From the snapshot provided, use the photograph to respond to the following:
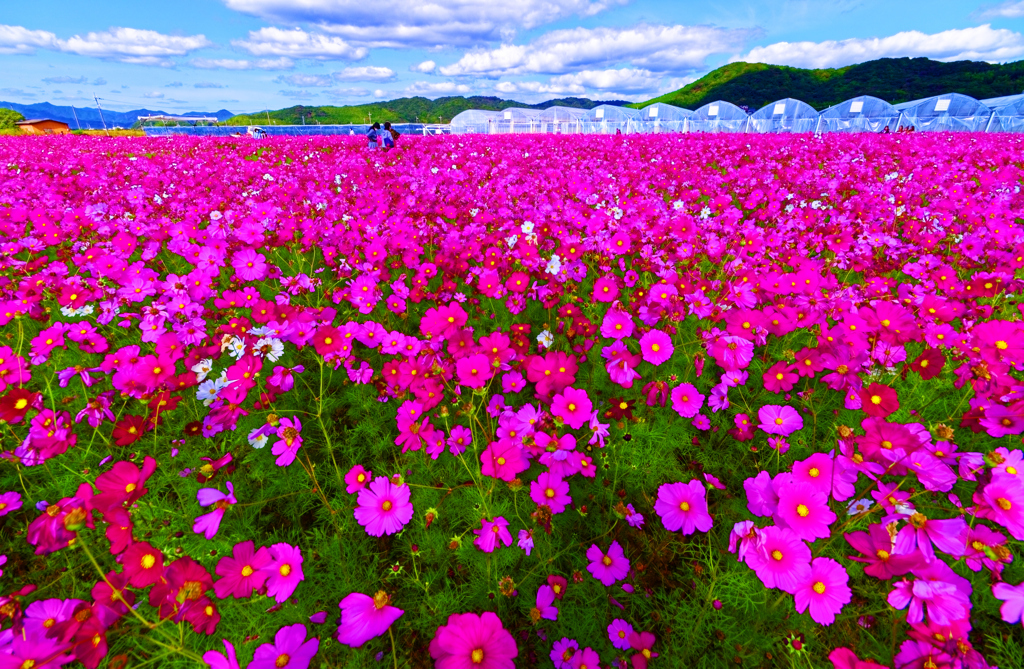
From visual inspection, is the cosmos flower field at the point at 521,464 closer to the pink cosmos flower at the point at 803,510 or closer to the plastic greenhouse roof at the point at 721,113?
the pink cosmos flower at the point at 803,510

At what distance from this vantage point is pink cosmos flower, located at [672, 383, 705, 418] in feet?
6.06

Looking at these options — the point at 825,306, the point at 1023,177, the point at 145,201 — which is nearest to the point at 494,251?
the point at 825,306

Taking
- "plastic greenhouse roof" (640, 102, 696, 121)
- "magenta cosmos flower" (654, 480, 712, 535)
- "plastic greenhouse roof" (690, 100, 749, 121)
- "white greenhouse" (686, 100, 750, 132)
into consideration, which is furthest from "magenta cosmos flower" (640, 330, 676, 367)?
"plastic greenhouse roof" (690, 100, 749, 121)

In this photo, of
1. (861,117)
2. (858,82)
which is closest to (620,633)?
(861,117)

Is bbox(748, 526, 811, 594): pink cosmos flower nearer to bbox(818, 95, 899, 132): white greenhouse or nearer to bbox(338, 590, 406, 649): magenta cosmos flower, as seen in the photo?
bbox(338, 590, 406, 649): magenta cosmos flower

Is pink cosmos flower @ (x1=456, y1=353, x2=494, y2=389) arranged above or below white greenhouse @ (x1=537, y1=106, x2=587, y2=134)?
below

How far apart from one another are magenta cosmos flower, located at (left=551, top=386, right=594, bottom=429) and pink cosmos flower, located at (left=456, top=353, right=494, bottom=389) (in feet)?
0.91

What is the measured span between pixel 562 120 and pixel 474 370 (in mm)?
38273

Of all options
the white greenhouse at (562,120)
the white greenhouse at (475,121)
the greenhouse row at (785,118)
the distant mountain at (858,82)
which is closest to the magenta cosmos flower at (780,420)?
the greenhouse row at (785,118)

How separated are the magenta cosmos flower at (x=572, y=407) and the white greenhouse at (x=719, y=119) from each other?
31.9 meters

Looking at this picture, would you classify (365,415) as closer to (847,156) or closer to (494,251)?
(494,251)

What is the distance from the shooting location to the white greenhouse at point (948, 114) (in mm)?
23688

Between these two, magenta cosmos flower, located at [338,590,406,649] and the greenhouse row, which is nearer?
magenta cosmos flower, located at [338,590,406,649]

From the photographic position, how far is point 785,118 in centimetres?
3008
